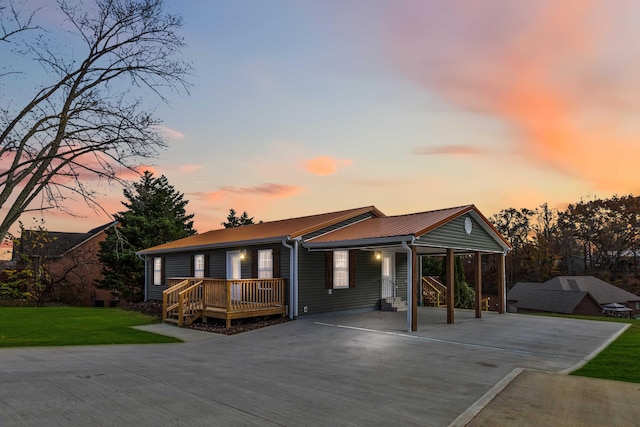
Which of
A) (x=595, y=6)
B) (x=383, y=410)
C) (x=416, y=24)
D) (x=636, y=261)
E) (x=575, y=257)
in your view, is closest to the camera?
(x=383, y=410)

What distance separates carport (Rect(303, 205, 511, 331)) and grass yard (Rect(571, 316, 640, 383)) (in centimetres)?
446

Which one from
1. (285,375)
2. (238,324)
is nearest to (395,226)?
(238,324)

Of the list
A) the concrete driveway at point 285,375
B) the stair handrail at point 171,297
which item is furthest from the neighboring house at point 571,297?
the stair handrail at point 171,297

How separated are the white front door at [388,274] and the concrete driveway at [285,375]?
499cm

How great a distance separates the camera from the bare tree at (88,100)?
6445 mm

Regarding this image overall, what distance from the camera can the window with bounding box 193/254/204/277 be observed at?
19.3 m

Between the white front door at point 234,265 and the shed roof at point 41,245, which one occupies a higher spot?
the shed roof at point 41,245

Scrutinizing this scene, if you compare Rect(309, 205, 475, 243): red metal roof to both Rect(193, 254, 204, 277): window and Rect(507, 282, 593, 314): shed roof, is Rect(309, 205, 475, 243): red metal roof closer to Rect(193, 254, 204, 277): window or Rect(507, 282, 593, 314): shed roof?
Rect(193, 254, 204, 277): window

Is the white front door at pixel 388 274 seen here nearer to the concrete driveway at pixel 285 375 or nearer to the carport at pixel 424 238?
the carport at pixel 424 238

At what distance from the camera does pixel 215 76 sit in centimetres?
1239

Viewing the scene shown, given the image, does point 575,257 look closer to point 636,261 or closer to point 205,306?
point 636,261

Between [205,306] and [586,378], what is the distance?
10.8 metres

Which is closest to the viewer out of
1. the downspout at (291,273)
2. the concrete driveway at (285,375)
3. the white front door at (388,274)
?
the concrete driveway at (285,375)

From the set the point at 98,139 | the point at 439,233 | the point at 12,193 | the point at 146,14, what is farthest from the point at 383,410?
the point at 439,233
